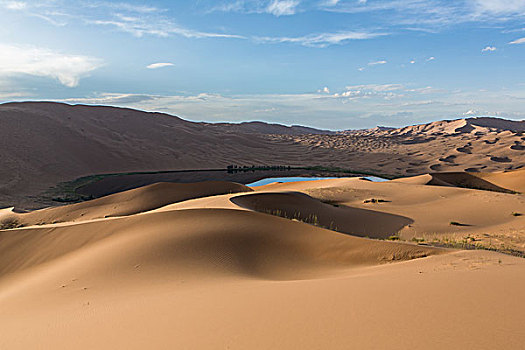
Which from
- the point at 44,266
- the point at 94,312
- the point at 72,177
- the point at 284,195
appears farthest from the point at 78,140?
the point at 94,312

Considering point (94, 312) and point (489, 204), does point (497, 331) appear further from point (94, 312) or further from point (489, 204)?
point (489, 204)

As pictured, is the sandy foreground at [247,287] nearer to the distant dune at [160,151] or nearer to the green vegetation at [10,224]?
the green vegetation at [10,224]

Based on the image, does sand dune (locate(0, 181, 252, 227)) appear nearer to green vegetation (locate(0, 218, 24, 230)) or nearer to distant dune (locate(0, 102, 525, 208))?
green vegetation (locate(0, 218, 24, 230))

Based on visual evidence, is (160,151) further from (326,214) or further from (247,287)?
(247,287)

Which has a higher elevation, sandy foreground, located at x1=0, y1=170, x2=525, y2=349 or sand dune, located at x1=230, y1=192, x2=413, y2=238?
sandy foreground, located at x1=0, y1=170, x2=525, y2=349

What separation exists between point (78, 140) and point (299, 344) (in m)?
64.7

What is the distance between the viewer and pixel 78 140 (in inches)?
2394

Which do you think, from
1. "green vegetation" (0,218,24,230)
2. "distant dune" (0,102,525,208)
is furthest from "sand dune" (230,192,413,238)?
"distant dune" (0,102,525,208)

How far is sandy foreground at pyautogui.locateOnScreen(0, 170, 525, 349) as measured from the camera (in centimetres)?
372

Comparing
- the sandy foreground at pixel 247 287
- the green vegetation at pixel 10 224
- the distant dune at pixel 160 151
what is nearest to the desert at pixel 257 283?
the sandy foreground at pixel 247 287

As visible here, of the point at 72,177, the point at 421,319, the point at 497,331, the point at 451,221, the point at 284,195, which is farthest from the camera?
the point at 72,177

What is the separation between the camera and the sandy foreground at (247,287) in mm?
3721

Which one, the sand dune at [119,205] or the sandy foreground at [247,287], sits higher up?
the sandy foreground at [247,287]

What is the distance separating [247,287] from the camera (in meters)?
5.73
